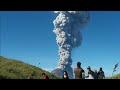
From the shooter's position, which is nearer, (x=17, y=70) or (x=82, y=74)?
(x=82, y=74)

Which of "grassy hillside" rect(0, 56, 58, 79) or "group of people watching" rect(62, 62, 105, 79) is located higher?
"grassy hillside" rect(0, 56, 58, 79)

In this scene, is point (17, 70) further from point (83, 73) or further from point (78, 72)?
point (78, 72)

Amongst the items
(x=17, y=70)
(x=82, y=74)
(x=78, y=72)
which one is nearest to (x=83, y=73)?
(x=82, y=74)

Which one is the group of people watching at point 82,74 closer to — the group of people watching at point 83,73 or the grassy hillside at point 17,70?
the group of people watching at point 83,73

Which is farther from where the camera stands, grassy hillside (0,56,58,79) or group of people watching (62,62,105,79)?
grassy hillside (0,56,58,79)

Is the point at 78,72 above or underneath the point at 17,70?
underneath

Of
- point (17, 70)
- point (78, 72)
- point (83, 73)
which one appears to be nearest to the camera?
point (78, 72)

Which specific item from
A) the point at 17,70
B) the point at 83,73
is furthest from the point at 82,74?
the point at 17,70

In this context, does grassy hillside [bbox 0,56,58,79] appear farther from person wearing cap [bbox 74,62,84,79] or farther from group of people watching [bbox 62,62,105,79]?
person wearing cap [bbox 74,62,84,79]

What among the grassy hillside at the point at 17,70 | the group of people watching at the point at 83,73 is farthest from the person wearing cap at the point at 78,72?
the grassy hillside at the point at 17,70

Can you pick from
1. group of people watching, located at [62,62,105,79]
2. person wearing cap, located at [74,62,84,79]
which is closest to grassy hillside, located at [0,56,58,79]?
group of people watching, located at [62,62,105,79]

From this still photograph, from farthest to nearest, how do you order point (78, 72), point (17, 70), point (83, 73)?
point (17, 70) < point (83, 73) < point (78, 72)
